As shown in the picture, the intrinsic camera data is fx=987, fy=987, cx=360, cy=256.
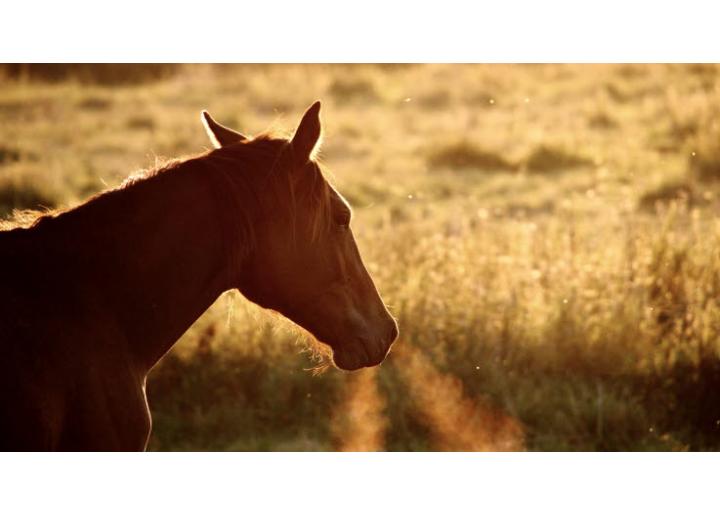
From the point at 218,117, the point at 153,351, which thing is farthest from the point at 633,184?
the point at 153,351

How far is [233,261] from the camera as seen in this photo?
322 centimetres

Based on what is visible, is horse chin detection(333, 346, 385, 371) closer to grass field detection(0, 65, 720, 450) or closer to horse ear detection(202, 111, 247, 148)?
horse ear detection(202, 111, 247, 148)

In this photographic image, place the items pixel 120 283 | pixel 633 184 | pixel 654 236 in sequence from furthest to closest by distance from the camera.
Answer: pixel 633 184
pixel 654 236
pixel 120 283

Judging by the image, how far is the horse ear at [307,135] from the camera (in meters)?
3.07

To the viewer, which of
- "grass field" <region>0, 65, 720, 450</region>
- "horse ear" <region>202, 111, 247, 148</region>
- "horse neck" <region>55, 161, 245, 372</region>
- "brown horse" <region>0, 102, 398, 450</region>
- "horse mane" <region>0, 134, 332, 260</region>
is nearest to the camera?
"brown horse" <region>0, 102, 398, 450</region>

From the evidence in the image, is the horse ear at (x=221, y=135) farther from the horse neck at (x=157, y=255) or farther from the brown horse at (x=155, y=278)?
the horse neck at (x=157, y=255)

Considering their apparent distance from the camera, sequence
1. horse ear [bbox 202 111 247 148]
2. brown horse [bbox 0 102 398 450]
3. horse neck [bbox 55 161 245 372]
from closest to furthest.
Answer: brown horse [bbox 0 102 398 450], horse neck [bbox 55 161 245 372], horse ear [bbox 202 111 247 148]

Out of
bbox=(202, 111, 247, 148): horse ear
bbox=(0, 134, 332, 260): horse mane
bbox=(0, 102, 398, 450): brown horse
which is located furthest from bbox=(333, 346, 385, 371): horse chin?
bbox=(202, 111, 247, 148): horse ear

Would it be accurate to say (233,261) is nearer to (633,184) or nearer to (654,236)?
(654,236)

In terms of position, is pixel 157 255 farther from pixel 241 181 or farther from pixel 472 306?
pixel 472 306

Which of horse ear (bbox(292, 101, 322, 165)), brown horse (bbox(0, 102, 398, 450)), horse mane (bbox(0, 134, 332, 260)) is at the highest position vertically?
horse ear (bbox(292, 101, 322, 165))

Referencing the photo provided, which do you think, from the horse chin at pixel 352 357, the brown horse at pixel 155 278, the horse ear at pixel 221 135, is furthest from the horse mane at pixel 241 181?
the horse chin at pixel 352 357

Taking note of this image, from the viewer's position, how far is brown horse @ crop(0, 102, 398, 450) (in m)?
2.79
